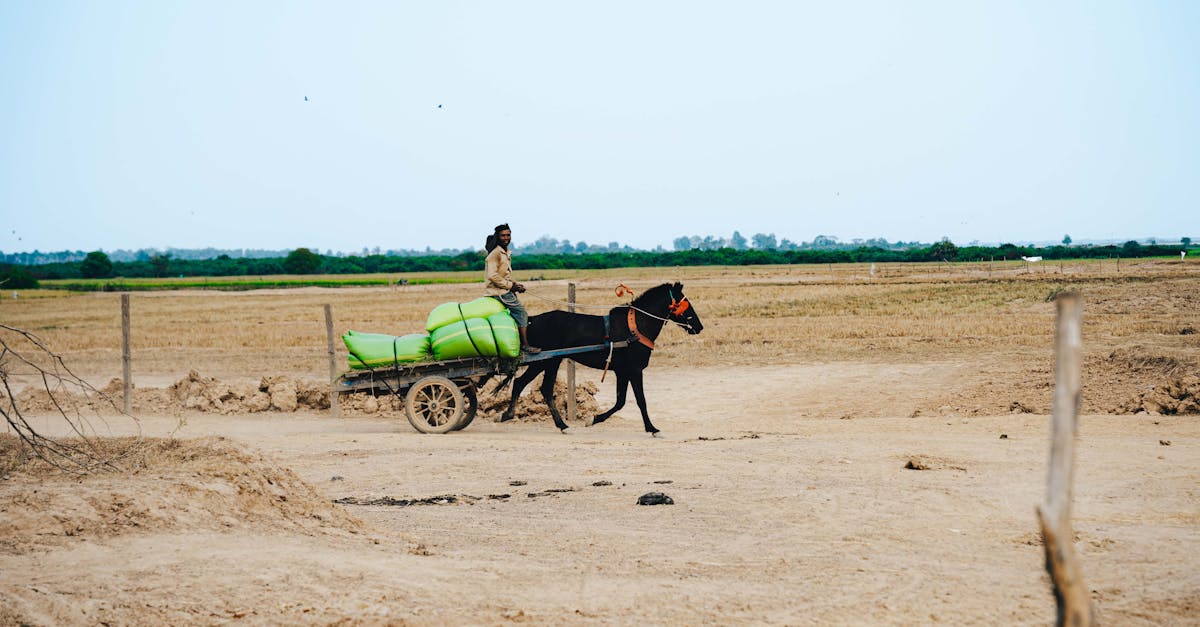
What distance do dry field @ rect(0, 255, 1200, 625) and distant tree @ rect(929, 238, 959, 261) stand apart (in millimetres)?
77815

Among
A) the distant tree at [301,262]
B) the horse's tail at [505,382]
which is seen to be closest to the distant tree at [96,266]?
the distant tree at [301,262]

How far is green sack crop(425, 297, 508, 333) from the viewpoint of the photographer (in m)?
14.6


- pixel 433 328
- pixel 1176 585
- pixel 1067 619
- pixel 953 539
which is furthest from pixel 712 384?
pixel 1067 619

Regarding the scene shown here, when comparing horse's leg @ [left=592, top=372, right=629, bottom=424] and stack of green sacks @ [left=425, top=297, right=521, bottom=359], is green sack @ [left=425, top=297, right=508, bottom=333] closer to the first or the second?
stack of green sacks @ [left=425, top=297, right=521, bottom=359]

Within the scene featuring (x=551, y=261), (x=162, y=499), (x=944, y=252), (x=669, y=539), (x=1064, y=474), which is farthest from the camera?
(x=551, y=261)

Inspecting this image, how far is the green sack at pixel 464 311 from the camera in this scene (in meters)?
14.6

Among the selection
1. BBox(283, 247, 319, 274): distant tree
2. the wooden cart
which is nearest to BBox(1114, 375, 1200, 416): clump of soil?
the wooden cart

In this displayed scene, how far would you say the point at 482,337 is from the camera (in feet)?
47.7

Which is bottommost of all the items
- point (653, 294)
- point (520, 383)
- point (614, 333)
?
point (520, 383)

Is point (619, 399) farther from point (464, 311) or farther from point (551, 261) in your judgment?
point (551, 261)

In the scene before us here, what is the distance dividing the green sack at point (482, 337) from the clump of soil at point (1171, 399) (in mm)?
8540

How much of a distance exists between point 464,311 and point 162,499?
6746mm

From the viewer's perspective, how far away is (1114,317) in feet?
90.3

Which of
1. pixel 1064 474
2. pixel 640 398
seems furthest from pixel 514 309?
pixel 1064 474
